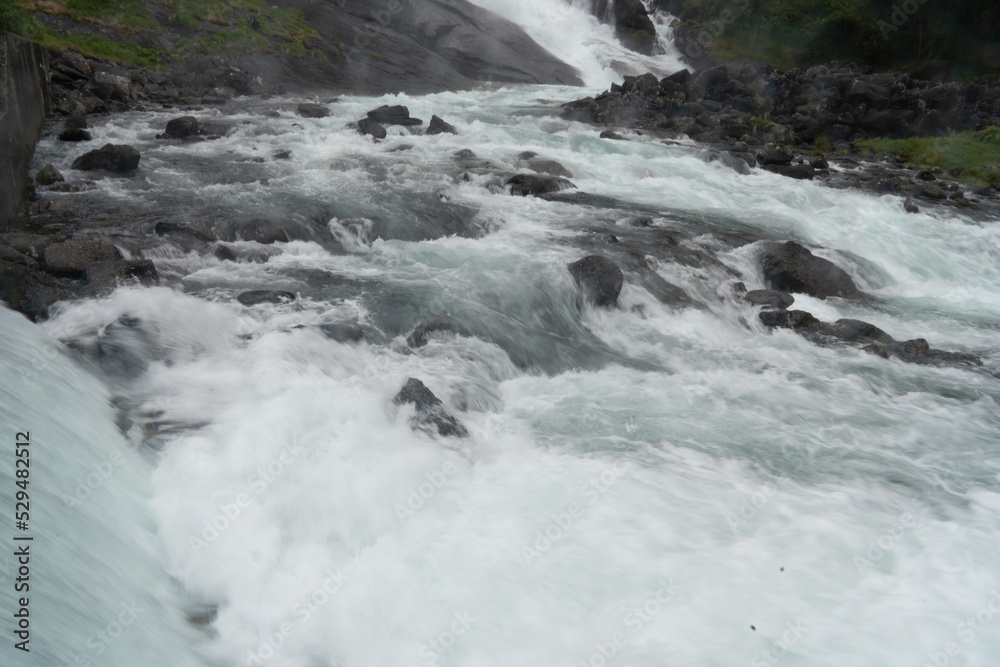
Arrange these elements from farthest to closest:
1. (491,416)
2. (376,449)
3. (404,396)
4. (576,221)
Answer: (576,221), (491,416), (404,396), (376,449)

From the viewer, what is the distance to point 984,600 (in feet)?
14.5

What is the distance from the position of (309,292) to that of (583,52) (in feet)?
133

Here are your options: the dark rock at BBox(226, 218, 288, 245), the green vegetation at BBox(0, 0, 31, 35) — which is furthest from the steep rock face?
the dark rock at BBox(226, 218, 288, 245)

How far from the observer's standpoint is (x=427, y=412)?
6.20 meters

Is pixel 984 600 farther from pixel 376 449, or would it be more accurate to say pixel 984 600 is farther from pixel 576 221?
pixel 576 221

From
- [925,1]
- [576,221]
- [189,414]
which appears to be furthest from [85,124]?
[925,1]

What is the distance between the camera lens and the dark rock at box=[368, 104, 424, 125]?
19.7 m

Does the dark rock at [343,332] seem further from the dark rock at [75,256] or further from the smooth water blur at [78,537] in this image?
the dark rock at [75,256]

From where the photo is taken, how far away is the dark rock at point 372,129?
17.8m

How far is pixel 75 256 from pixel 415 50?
105 feet
